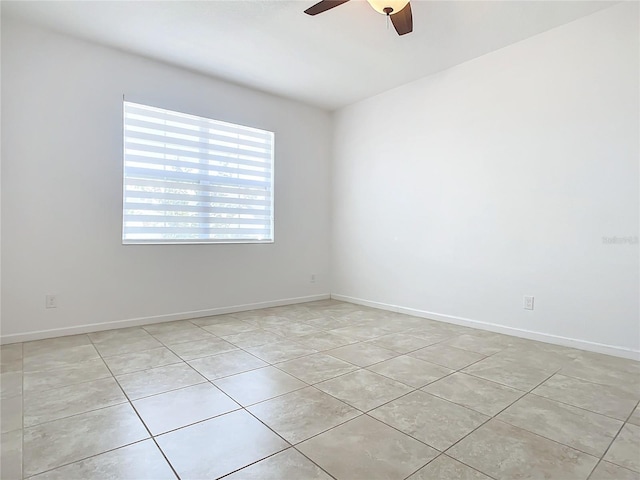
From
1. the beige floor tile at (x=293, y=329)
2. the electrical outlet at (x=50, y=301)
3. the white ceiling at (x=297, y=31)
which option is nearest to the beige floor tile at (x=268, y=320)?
the beige floor tile at (x=293, y=329)

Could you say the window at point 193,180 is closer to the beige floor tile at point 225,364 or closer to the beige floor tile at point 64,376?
the beige floor tile at point 64,376

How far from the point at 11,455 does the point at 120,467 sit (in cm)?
49

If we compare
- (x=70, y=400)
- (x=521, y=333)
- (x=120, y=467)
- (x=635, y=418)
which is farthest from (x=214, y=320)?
(x=635, y=418)

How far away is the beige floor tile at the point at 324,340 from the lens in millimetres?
2993

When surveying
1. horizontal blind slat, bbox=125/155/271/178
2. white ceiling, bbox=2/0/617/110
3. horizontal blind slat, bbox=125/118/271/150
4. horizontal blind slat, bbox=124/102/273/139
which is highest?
white ceiling, bbox=2/0/617/110

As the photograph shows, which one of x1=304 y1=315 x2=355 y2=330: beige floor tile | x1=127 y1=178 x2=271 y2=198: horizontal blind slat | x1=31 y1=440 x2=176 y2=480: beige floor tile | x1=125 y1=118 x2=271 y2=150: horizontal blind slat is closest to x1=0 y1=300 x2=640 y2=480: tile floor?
x1=31 y1=440 x2=176 y2=480: beige floor tile

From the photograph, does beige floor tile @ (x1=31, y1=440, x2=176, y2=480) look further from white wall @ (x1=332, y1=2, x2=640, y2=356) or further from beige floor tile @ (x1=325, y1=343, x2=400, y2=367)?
white wall @ (x1=332, y1=2, x2=640, y2=356)

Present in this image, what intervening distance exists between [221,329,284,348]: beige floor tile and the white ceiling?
2640 mm

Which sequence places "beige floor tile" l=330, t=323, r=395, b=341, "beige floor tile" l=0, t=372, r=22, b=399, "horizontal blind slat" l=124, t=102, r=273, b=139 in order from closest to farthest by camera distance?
"beige floor tile" l=0, t=372, r=22, b=399, "beige floor tile" l=330, t=323, r=395, b=341, "horizontal blind slat" l=124, t=102, r=273, b=139

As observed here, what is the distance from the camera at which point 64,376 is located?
2.31 metres

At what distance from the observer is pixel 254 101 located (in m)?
4.41

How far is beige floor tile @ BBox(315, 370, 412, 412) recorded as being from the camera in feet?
6.55

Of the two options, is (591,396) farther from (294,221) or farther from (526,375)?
(294,221)

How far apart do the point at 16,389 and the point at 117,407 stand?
0.73 m
